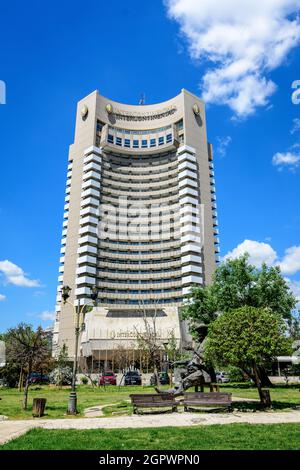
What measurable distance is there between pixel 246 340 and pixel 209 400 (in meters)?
2.91

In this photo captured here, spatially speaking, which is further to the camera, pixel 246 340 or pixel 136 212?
pixel 136 212

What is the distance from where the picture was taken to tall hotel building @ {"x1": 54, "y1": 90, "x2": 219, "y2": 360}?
77.8m

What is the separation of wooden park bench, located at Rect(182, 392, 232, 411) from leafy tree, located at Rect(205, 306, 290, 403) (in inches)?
66.4

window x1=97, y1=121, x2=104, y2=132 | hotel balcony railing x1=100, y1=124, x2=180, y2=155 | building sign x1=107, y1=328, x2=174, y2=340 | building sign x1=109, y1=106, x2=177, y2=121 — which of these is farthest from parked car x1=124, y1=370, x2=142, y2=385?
building sign x1=109, y1=106, x2=177, y2=121

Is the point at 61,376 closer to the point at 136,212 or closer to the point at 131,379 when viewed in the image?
the point at 131,379

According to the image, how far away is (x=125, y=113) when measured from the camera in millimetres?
97562

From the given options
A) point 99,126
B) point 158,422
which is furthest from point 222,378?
point 99,126

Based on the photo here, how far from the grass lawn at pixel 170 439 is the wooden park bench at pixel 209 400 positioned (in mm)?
3847

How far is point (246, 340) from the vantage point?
1538 cm

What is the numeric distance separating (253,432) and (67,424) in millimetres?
6236

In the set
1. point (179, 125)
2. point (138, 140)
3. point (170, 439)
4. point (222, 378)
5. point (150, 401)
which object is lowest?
point (222, 378)

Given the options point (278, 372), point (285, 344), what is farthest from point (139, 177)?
point (285, 344)

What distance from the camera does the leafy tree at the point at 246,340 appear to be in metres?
15.4

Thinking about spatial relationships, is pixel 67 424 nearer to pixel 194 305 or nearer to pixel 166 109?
pixel 194 305
